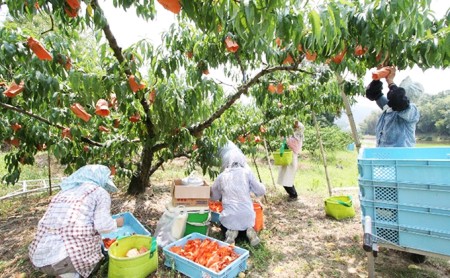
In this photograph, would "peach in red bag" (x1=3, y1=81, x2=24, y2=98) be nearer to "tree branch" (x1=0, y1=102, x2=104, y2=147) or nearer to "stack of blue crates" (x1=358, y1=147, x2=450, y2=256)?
"tree branch" (x1=0, y1=102, x2=104, y2=147)

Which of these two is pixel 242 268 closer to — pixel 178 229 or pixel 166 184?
pixel 178 229

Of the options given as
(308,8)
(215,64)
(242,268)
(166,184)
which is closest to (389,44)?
(308,8)

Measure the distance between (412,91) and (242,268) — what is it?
237 cm

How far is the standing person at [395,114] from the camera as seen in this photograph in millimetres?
2674

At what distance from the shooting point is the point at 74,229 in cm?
234

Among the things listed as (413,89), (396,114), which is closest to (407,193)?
(396,114)

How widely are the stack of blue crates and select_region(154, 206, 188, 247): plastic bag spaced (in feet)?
6.00

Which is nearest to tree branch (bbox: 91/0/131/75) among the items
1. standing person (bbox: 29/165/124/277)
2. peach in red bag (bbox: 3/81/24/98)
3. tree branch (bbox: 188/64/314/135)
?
peach in red bag (bbox: 3/81/24/98)

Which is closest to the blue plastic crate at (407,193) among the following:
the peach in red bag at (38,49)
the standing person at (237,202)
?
the standing person at (237,202)

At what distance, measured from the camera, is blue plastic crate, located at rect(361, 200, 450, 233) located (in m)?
1.89

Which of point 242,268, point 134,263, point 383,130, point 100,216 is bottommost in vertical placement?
point 242,268

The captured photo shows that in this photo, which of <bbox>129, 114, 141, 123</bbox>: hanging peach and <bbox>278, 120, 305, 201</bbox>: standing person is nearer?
<bbox>129, 114, 141, 123</bbox>: hanging peach

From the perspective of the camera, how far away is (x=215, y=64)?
10.5ft

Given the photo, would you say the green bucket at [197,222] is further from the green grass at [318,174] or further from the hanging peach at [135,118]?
the green grass at [318,174]
